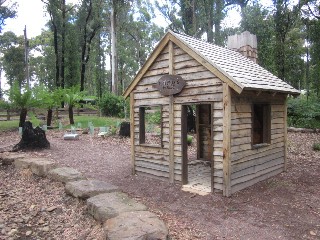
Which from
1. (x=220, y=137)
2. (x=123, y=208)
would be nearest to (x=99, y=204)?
(x=123, y=208)

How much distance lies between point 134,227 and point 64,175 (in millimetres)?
3558

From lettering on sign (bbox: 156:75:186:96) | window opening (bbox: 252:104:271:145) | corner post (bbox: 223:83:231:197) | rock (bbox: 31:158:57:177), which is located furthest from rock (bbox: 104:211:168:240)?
window opening (bbox: 252:104:271:145)

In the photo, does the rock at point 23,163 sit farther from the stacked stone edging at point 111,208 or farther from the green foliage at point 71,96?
the green foliage at point 71,96

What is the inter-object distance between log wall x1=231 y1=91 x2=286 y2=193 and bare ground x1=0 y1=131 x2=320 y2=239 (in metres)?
0.27

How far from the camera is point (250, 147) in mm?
7039

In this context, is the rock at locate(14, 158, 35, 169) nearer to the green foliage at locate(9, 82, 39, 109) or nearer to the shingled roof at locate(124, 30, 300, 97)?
the shingled roof at locate(124, 30, 300, 97)

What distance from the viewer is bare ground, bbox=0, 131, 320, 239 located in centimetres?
476

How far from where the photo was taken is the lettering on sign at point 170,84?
23.2ft

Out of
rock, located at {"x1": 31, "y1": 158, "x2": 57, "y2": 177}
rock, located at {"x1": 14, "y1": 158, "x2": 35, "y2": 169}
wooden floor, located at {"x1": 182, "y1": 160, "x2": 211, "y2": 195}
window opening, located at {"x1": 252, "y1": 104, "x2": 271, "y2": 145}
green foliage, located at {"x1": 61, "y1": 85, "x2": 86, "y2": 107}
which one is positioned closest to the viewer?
wooden floor, located at {"x1": 182, "y1": 160, "x2": 211, "y2": 195}

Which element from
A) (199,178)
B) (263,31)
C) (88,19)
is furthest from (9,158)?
(88,19)

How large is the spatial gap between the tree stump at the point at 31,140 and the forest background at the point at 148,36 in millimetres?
4876

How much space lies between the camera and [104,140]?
14.1 metres

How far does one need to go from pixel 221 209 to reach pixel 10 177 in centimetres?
593

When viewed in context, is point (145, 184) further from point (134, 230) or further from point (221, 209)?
point (134, 230)
